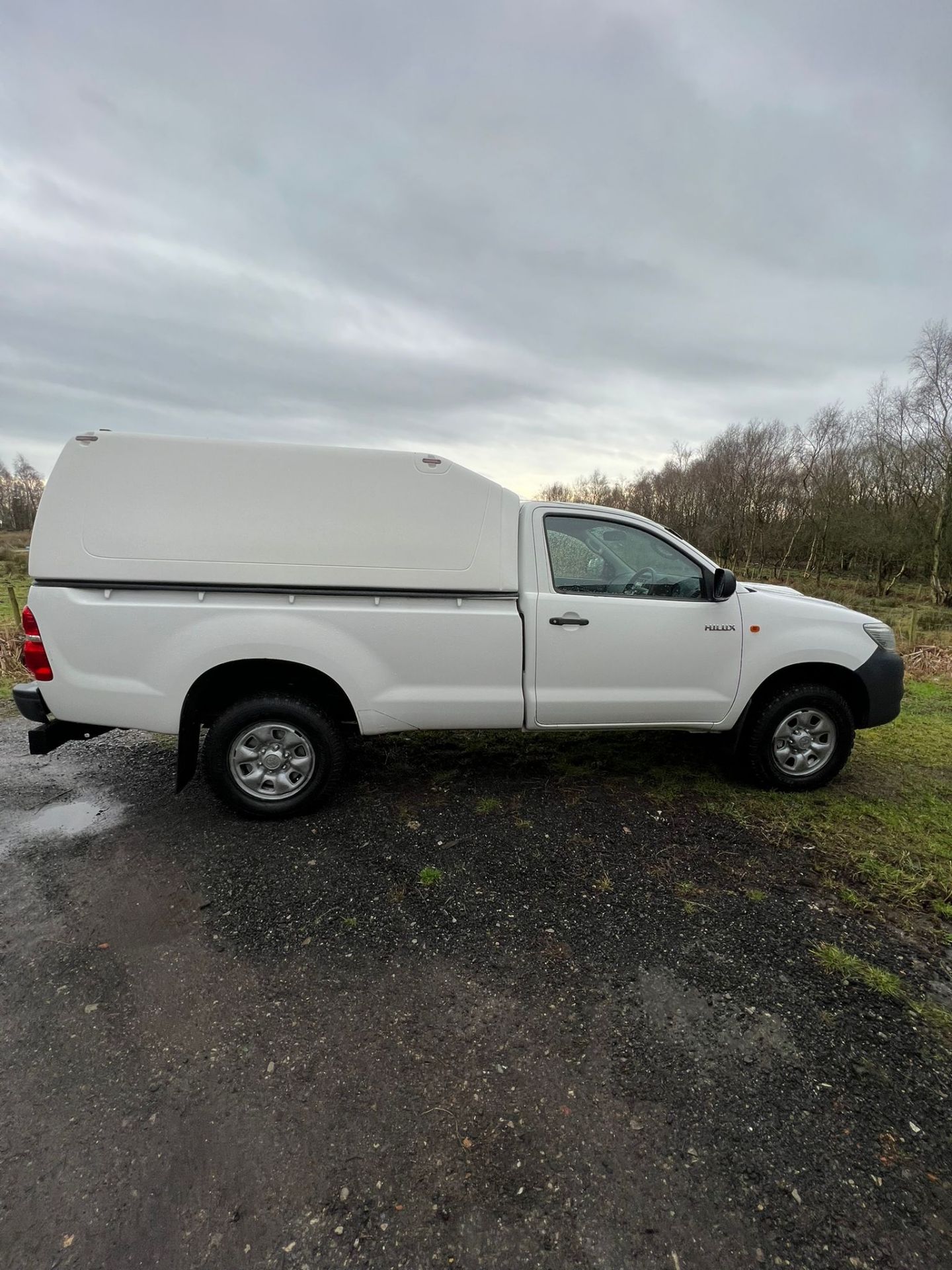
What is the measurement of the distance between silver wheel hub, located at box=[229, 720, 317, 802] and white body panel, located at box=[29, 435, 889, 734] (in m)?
0.34

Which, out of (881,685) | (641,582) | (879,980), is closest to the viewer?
(879,980)

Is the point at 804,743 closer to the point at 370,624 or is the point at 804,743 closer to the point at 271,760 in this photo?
the point at 370,624

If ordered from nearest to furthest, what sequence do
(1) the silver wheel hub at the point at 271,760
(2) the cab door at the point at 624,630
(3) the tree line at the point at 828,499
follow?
1. (1) the silver wheel hub at the point at 271,760
2. (2) the cab door at the point at 624,630
3. (3) the tree line at the point at 828,499

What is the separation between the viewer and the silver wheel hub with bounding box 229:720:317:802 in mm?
3594

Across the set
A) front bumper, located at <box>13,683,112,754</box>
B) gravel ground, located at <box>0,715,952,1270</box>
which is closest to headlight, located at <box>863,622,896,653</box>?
gravel ground, located at <box>0,715,952,1270</box>

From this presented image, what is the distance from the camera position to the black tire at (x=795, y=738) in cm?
400

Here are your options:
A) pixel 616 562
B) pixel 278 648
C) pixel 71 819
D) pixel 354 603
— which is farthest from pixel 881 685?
pixel 71 819

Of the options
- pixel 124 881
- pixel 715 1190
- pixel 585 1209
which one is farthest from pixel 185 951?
pixel 715 1190

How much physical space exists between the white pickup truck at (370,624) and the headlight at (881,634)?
0.6 inches

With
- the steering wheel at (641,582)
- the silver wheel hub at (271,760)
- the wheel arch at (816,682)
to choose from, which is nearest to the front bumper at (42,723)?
the silver wheel hub at (271,760)

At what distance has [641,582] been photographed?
3910mm

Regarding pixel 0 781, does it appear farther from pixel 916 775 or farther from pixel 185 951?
pixel 916 775

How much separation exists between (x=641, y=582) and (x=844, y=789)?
217 cm

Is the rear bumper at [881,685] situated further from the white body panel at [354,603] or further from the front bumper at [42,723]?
the front bumper at [42,723]
